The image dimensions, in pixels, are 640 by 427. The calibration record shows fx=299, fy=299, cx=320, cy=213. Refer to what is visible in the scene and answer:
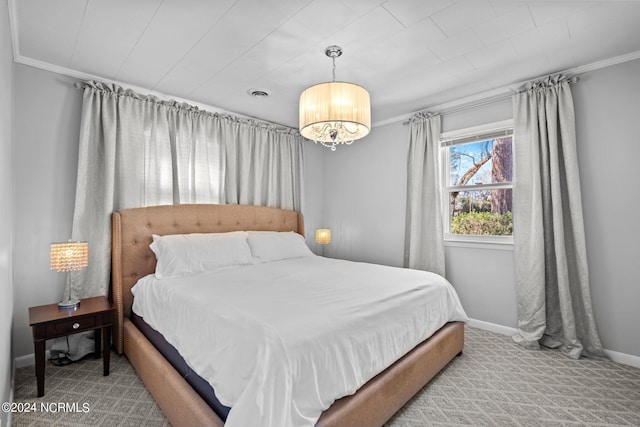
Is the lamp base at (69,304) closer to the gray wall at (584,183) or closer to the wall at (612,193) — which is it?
the gray wall at (584,183)

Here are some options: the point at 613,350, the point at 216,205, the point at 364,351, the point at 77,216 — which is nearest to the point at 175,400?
the point at 364,351

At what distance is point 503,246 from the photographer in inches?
124

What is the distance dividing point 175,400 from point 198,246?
1.47 meters

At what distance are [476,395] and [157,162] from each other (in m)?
3.47

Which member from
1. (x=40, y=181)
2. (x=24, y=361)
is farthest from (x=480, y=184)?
(x=24, y=361)

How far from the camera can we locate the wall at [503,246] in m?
2.50

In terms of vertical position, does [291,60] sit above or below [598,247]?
above

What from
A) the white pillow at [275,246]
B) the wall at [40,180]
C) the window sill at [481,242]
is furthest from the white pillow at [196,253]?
the window sill at [481,242]

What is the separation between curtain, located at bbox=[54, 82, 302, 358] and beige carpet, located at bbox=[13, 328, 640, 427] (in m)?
0.49

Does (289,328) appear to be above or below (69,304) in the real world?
above

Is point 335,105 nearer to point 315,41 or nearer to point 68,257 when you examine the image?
point 315,41

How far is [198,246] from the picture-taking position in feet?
9.29

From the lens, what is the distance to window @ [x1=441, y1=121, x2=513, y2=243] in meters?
3.24

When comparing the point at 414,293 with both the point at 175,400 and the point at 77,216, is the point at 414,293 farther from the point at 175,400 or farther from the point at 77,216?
the point at 77,216
